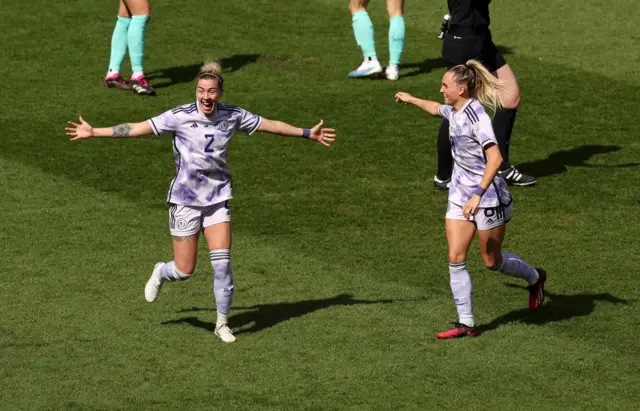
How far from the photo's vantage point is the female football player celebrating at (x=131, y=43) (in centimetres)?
1623

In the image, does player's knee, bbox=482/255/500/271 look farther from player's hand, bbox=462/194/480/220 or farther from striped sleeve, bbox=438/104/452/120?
striped sleeve, bbox=438/104/452/120

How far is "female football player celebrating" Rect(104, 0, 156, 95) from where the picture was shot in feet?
53.3

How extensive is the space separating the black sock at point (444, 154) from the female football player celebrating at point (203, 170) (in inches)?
160

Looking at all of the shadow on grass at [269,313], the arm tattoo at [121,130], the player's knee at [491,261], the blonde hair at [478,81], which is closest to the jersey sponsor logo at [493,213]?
the player's knee at [491,261]

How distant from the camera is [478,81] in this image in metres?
9.12

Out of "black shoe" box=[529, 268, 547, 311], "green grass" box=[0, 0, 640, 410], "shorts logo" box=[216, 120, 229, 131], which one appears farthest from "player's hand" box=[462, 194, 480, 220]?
"shorts logo" box=[216, 120, 229, 131]

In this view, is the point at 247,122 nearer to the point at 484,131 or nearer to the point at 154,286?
the point at 154,286

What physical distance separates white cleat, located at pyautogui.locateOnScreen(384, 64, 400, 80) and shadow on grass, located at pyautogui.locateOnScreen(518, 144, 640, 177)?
339 cm

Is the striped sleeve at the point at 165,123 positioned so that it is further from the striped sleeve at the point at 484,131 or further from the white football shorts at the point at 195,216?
the striped sleeve at the point at 484,131

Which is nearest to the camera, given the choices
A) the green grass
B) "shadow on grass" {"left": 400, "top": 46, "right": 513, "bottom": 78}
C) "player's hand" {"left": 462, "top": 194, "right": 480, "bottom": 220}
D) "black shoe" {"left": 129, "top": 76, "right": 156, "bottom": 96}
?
the green grass

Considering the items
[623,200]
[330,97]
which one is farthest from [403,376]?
[330,97]

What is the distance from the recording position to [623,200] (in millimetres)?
12703

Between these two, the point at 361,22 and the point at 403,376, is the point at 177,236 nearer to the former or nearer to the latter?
the point at 403,376

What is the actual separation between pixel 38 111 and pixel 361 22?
4.53 m
